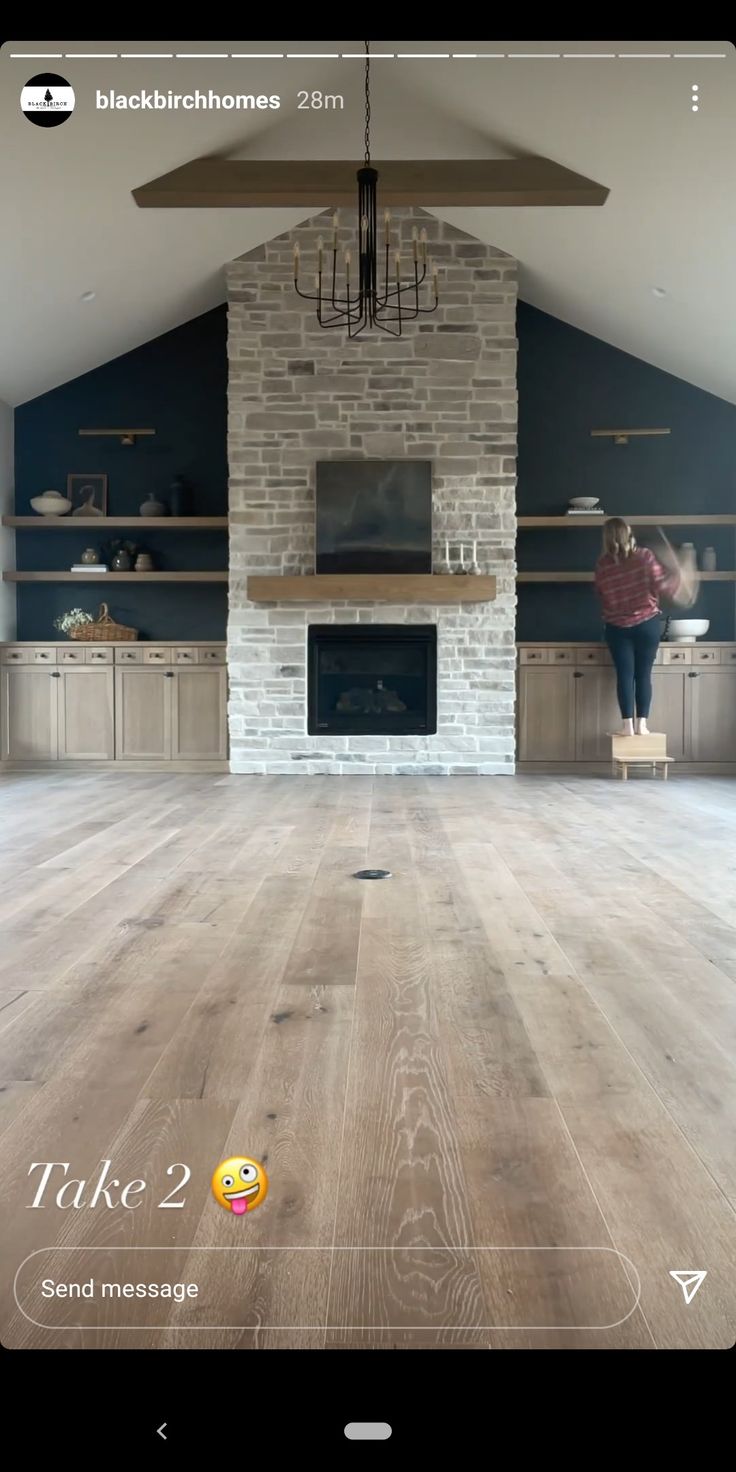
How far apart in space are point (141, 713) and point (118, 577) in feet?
3.30

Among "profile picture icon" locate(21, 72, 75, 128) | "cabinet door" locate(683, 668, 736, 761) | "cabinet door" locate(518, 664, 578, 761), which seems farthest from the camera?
"cabinet door" locate(518, 664, 578, 761)

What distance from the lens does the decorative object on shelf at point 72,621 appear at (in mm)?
7115

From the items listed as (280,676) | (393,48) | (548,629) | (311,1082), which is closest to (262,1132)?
(311,1082)

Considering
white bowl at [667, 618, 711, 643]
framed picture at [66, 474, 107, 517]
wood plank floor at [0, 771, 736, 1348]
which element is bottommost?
wood plank floor at [0, 771, 736, 1348]

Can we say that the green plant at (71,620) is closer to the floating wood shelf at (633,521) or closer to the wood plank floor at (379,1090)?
the floating wood shelf at (633,521)

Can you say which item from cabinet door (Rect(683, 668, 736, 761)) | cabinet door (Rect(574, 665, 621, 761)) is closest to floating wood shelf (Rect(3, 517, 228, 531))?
cabinet door (Rect(574, 665, 621, 761))

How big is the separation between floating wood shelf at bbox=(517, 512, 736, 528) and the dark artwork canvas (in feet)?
2.39

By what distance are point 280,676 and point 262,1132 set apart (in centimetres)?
564

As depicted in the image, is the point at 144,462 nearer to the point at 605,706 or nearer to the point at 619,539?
the point at 619,539

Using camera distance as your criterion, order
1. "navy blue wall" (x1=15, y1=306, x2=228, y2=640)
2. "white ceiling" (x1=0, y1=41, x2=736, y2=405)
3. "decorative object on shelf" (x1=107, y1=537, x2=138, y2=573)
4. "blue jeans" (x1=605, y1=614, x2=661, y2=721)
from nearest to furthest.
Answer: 1. "white ceiling" (x1=0, y1=41, x2=736, y2=405)
2. "blue jeans" (x1=605, y1=614, x2=661, y2=721)
3. "decorative object on shelf" (x1=107, y1=537, x2=138, y2=573)
4. "navy blue wall" (x1=15, y1=306, x2=228, y2=640)

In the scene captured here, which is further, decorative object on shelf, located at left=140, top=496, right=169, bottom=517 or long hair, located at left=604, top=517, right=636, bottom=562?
decorative object on shelf, located at left=140, top=496, right=169, bottom=517

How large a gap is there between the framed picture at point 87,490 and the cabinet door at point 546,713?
3253mm

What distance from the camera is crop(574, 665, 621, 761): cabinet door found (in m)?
6.96

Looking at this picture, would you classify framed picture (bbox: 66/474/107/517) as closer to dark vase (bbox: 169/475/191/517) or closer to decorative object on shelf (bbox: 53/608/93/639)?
dark vase (bbox: 169/475/191/517)
